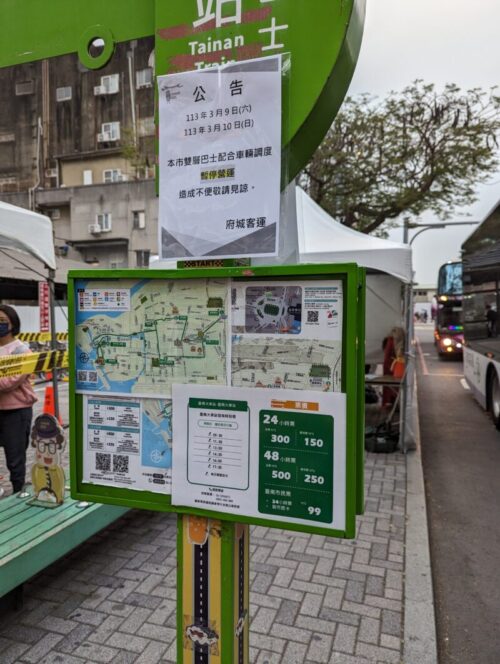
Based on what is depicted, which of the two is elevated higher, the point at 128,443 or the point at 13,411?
the point at 128,443

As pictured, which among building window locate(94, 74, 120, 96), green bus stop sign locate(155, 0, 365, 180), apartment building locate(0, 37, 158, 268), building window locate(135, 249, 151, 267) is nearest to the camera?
green bus stop sign locate(155, 0, 365, 180)

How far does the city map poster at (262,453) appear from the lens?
1474 millimetres

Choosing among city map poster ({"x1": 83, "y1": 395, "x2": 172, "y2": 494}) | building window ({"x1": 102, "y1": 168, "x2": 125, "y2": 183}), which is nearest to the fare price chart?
city map poster ({"x1": 83, "y1": 395, "x2": 172, "y2": 494})

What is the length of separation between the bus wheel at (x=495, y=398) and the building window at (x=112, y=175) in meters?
26.9

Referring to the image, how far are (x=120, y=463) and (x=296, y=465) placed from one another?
2.10 ft

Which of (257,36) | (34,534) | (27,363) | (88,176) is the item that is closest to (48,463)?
(34,534)

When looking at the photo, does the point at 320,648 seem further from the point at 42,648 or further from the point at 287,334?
the point at 287,334

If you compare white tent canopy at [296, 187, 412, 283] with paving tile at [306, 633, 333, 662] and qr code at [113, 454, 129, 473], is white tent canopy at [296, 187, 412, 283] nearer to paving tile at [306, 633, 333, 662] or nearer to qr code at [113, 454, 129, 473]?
paving tile at [306, 633, 333, 662]

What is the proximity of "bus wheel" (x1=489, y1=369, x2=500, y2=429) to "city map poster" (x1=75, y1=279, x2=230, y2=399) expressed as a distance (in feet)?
25.8

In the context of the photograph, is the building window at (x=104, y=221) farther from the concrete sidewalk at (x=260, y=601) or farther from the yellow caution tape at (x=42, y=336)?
the concrete sidewalk at (x=260, y=601)

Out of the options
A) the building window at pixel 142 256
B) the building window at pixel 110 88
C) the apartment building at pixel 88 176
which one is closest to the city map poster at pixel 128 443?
the apartment building at pixel 88 176

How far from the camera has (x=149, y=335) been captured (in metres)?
1.65

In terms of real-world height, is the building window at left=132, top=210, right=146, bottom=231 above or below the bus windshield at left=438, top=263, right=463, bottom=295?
above

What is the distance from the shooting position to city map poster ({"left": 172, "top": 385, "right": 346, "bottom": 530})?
147 cm
